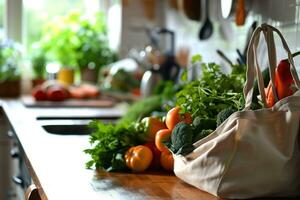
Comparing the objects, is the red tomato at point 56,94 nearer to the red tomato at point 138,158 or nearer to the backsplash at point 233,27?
the backsplash at point 233,27

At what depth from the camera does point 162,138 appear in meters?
1.44

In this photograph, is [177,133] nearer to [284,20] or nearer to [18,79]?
[284,20]

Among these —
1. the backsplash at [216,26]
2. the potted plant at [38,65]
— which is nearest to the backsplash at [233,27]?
the backsplash at [216,26]

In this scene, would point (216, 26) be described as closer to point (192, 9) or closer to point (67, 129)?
point (192, 9)

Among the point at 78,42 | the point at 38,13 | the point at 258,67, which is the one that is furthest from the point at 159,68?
the point at 258,67

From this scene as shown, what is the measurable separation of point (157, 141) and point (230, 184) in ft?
1.06

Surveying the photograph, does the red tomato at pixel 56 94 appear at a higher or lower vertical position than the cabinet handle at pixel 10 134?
higher

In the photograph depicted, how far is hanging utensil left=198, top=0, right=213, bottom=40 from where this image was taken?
250cm

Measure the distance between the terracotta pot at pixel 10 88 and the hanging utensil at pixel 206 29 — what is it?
1327mm

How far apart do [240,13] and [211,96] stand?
2.28 ft

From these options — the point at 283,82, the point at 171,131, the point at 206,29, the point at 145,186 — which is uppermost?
the point at 206,29

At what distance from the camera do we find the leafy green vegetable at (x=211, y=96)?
4.62 ft

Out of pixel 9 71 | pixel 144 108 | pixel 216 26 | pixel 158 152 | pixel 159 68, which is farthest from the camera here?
pixel 9 71

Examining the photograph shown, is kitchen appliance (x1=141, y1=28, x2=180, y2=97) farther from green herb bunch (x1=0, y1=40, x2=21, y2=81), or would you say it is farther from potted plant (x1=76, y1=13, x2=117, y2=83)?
green herb bunch (x1=0, y1=40, x2=21, y2=81)
